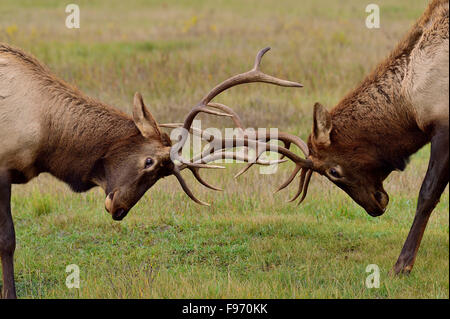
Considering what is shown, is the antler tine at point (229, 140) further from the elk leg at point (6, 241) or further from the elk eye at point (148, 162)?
the elk leg at point (6, 241)

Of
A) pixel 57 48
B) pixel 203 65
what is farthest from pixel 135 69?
pixel 57 48

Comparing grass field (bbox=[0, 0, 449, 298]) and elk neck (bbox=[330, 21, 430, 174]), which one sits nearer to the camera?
grass field (bbox=[0, 0, 449, 298])

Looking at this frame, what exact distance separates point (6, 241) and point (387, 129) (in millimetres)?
3522

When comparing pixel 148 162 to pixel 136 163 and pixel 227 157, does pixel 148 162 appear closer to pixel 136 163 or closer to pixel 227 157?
pixel 136 163

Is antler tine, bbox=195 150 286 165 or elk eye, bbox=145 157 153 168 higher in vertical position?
antler tine, bbox=195 150 286 165

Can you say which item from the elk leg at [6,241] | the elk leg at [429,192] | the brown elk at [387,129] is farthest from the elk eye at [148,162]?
the elk leg at [429,192]

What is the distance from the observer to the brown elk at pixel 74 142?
657 cm

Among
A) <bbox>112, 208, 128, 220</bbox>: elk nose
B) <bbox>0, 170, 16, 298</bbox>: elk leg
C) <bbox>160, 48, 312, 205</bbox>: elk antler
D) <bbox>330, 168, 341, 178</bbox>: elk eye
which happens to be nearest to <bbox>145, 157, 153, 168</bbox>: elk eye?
<bbox>160, 48, 312, 205</bbox>: elk antler

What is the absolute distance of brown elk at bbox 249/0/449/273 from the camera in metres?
6.60

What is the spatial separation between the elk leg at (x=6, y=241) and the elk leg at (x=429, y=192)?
3.37 m

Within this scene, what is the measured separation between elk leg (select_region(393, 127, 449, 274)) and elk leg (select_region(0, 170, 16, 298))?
3.37m

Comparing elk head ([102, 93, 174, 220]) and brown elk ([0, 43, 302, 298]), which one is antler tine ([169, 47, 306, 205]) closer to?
brown elk ([0, 43, 302, 298])

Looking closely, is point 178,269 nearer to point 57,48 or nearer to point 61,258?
point 61,258

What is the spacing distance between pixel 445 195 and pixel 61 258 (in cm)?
473
